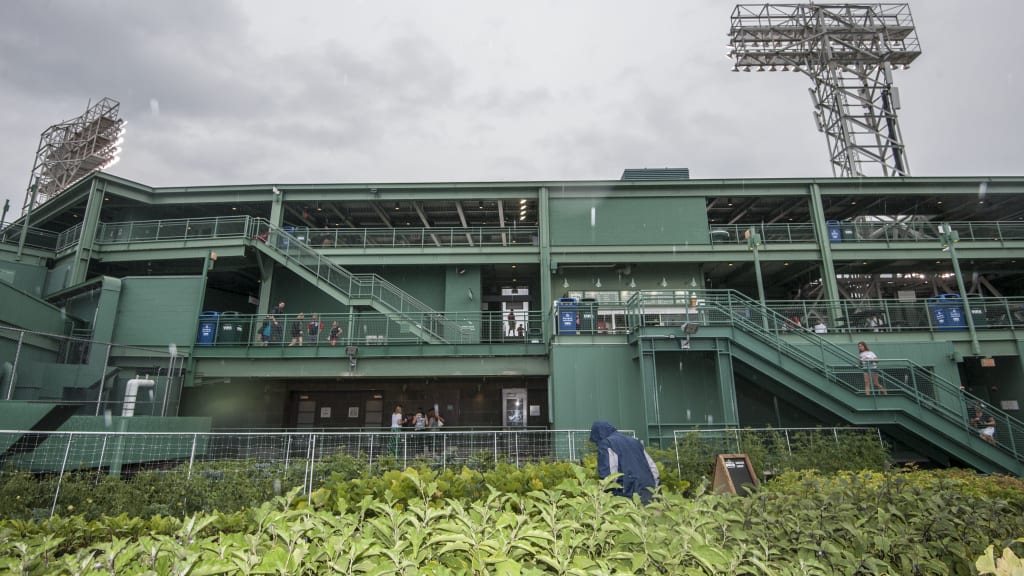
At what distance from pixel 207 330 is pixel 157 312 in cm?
203

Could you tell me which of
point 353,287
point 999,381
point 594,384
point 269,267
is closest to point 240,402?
point 269,267

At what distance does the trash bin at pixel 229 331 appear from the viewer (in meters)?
17.7

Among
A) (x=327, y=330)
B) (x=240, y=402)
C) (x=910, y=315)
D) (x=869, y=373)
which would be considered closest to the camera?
(x=869, y=373)

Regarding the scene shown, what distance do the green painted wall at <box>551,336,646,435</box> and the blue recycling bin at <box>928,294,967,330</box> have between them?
10912mm

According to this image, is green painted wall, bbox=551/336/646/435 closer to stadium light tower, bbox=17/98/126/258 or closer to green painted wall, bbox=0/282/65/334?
green painted wall, bbox=0/282/65/334

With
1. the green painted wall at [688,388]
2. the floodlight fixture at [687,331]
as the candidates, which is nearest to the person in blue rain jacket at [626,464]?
the floodlight fixture at [687,331]

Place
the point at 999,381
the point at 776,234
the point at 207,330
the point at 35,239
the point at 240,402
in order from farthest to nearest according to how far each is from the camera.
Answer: the point at 35,239 → the point at 776,234 → the point at 240,402 → the point at 999,381 → the point at 207,330

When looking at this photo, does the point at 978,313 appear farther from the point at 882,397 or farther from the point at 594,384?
the point at 594,384

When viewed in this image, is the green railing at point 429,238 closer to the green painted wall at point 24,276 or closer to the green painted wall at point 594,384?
the green painted wall at point 594,384

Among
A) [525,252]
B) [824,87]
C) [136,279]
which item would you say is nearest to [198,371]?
[136,279]

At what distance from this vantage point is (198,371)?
1741 centimetres

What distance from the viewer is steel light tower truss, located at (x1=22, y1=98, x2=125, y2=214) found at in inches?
1713

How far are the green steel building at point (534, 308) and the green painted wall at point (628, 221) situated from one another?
0.32 feet

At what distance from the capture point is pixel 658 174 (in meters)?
23.4
